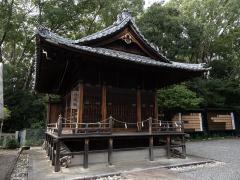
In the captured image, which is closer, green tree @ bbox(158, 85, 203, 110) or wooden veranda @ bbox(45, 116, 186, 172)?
wooden veranda @ bbox(45, 116, 186, 172)

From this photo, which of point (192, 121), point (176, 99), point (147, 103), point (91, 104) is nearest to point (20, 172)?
Answer: point (91, 104)

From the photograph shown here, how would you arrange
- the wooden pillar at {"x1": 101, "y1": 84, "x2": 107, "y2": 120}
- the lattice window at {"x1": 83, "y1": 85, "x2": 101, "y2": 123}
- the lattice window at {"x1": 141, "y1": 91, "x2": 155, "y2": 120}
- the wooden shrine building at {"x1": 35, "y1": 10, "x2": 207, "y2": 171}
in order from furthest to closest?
1. the lattice window at {"x1": 141, "y1": 91, "x2": 155, "y2": 120}
2. the wooden pillar at {"x1": 101, "y1": 84, "x2": 107, "y2": 120}
3. the lattice window at {"x1": 83, "y1": 85, "x2": 101, "y2": 123}
4. the wooden shrine building at {"x1": 35, "y1": 10, "x2": 207, "y2": 171}

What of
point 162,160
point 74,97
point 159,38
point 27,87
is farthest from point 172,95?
point 27,87

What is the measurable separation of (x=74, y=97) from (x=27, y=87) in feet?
60.9

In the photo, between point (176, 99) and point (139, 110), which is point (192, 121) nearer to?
point (176, 99)

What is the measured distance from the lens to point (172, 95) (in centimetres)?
2002

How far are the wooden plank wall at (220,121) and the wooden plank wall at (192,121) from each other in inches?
51.3

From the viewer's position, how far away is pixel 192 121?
2095cm

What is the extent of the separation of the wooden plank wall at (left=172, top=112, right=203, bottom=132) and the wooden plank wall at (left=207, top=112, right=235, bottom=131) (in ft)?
4.28

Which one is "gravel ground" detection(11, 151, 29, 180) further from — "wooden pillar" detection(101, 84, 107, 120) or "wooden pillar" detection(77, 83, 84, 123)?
"wooden pillar" detection(101, 84, 107, 120)

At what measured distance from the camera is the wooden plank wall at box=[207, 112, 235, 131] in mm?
21891

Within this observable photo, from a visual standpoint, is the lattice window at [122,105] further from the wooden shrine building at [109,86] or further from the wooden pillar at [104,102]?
the wooden pillar at [104,102]

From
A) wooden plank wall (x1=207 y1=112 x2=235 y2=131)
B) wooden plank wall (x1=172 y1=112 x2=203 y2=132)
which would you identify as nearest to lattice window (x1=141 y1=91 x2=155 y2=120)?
wooden plank wall (x1=172 y1=112 x2=203 y2=132)

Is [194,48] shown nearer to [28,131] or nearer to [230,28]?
[230,28]
